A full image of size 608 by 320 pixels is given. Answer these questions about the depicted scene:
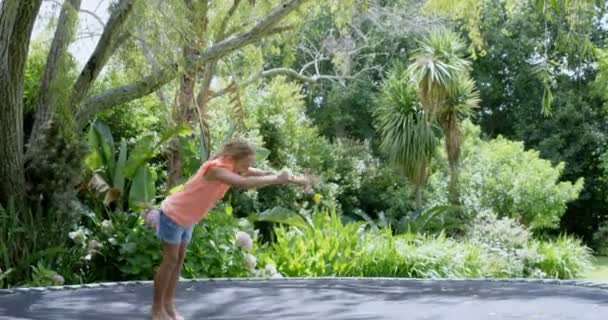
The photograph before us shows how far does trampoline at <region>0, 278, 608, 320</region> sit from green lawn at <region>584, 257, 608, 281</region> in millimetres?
5245

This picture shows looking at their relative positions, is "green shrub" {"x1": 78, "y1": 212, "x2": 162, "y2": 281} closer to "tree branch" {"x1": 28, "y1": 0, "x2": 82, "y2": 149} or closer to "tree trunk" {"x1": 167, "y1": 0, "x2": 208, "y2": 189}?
"tree branch" {"x1": 28, "y1": 0, "x2": 82, "y2": 149}

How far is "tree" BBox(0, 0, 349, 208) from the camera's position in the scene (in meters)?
5.25

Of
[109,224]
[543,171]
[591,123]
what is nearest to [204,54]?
[109,224]

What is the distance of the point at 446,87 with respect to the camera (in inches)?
386

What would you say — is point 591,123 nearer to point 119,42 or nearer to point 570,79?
point 570,79

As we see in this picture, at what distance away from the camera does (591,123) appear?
15.1 meters

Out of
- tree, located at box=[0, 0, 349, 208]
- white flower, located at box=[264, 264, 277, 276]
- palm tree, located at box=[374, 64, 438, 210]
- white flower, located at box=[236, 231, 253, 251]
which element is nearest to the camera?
tree, located at box=[0, 0, 349, 208]

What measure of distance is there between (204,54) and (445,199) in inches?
238

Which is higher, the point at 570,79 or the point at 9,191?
the point at 570,79

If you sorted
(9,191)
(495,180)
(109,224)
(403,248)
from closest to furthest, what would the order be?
(9,191) → (109,224) → (403,248) → (495,180)

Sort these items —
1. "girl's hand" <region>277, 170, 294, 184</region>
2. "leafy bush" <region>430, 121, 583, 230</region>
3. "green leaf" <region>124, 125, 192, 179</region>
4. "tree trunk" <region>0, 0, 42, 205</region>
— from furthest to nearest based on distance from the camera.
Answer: "leafy bush" <region>430, 121, 583, 230</region> < "green leaf" <region>124, 125, 192, 179</region> < "tree trunk" <region>0, 0, 42, 205</region> < "girl's hand" <region>277, 170, 294, 184</region>

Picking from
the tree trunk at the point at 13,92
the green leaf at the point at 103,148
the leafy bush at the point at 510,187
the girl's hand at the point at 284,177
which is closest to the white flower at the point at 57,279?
the tree trunk at the point at 13,92

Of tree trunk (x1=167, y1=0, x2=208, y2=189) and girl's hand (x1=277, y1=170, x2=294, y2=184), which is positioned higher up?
tree trunk (x1=167, y1=0, x2=208, y2=189)

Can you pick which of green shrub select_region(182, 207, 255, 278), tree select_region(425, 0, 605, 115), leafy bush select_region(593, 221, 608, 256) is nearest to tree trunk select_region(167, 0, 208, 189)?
green shrub select_region(182, 207, 255, 278)
